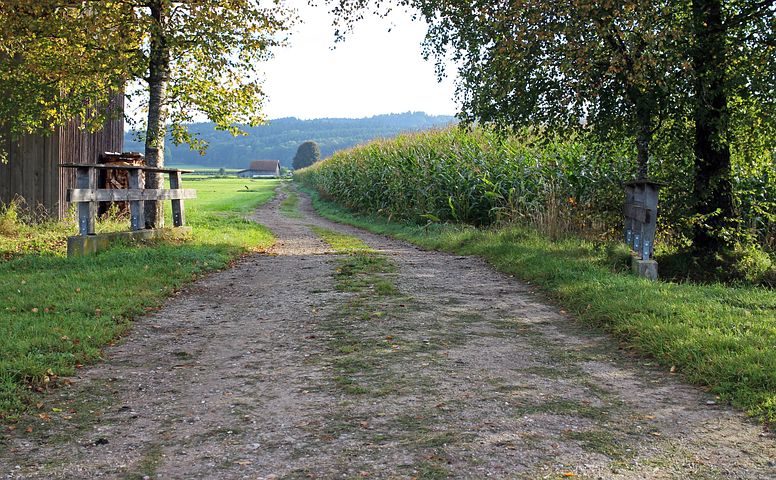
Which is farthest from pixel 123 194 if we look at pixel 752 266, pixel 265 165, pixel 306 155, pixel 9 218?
pixel 265 165

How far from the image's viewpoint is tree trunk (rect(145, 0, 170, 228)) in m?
12.6

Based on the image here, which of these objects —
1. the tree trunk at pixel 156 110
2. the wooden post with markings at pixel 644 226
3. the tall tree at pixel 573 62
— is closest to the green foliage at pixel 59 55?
the tree trunk at pixel 156 110

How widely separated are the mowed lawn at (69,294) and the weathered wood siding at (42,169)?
176 cm

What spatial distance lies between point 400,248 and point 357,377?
905 centimetres

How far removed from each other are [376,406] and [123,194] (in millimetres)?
8672

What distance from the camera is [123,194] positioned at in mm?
11336

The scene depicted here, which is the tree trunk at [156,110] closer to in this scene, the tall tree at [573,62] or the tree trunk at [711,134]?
the tall tree at [573,62]

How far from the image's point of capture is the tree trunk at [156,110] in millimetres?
12602

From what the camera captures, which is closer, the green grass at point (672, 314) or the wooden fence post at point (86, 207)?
the green grass at point (672, 314)

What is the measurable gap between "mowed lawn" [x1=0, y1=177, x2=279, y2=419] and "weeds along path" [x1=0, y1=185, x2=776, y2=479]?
239 millimetres

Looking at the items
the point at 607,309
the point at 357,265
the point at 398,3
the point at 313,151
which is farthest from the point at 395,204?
the point at 313,151

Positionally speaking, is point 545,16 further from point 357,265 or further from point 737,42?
point 357,265

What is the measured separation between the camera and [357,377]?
468cm

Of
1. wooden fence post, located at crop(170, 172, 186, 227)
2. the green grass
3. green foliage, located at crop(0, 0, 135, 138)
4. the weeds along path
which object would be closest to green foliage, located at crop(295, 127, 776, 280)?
the green grass
